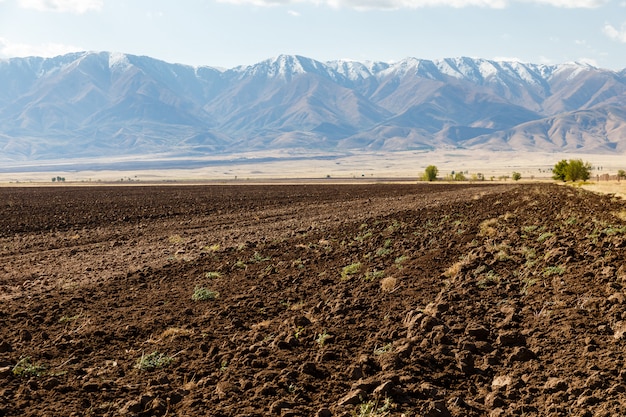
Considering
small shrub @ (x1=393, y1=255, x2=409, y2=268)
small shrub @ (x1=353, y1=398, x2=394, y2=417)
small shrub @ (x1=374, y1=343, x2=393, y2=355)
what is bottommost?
small shrub @ (x1=353, y1=398, x2=394, y2=417)

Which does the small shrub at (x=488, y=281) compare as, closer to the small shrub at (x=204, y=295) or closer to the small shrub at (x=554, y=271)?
the small shrub at (x=554, y=271)

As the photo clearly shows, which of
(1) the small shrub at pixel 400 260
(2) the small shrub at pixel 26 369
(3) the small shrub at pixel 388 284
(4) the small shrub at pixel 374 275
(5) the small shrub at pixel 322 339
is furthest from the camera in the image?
(1) the small shrub at pixel 400 260

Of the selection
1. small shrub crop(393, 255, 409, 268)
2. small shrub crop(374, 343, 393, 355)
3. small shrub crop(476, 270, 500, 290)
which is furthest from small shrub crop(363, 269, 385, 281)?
small shrub crop(374, 343, 393, 355)

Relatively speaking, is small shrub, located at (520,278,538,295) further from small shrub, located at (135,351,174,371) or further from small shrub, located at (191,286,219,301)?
small shrub, located at (191,286,219,301)

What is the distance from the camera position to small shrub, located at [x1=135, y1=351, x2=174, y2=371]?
10.5m

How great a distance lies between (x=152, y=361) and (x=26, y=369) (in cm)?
189

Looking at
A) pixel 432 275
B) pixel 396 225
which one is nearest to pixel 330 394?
pixel 432 275

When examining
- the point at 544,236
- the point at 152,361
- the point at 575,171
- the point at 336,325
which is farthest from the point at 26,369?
the point at 575,171

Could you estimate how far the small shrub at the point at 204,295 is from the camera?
1557cm

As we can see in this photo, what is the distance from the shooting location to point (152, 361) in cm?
1077

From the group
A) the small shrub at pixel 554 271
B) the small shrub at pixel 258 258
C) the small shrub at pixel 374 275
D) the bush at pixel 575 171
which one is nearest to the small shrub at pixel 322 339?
the small shrub at pixel 374 275

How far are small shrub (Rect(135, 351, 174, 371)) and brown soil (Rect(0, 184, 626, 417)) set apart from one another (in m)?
0.04

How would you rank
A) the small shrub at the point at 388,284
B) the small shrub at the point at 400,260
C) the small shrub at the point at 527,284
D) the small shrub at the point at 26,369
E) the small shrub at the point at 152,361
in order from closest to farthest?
the small shrub at the point at 26,369 < the small shrub at the point at 152,361 < the small shrub at the point at 527,284 < the small shrub at the point at 388,284 < the small shrub at the point at 400,260

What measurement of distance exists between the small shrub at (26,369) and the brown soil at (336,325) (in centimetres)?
3
